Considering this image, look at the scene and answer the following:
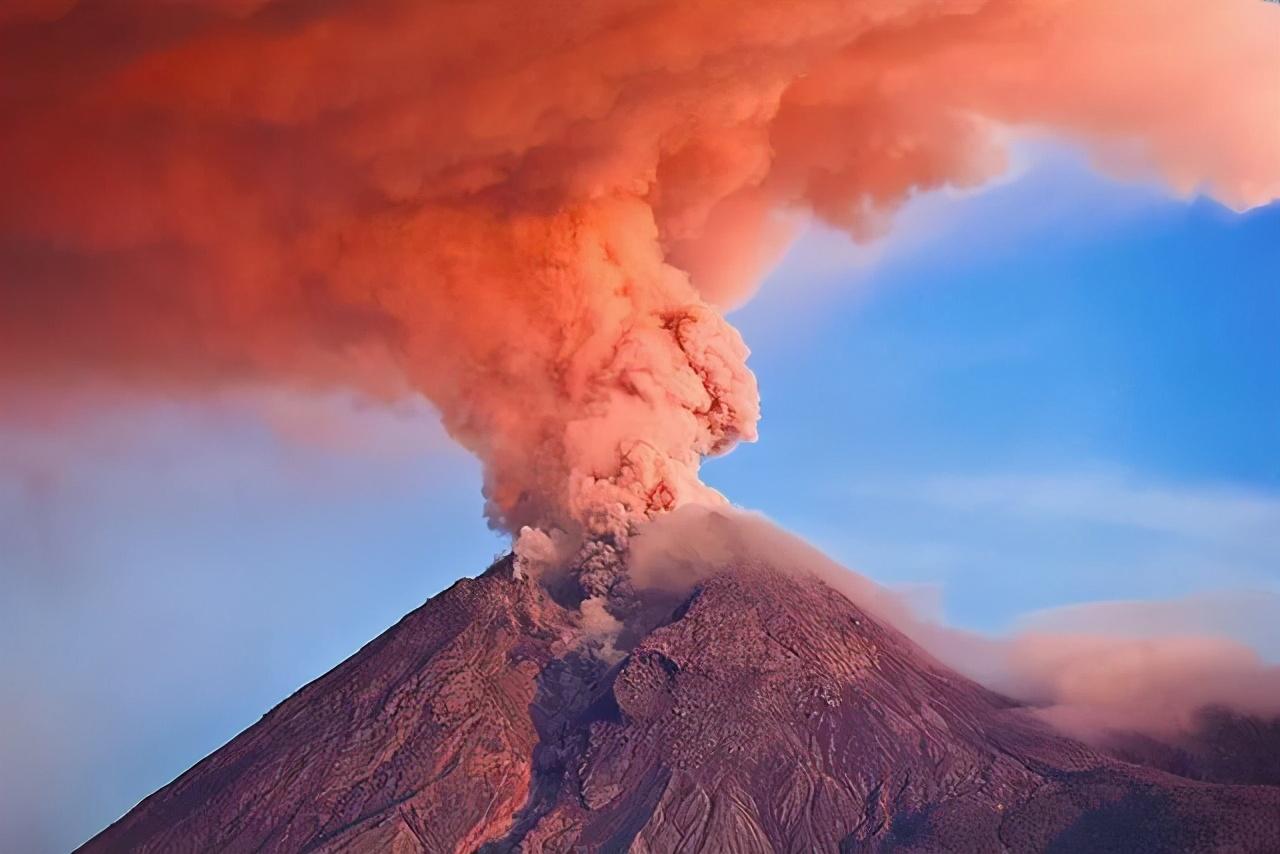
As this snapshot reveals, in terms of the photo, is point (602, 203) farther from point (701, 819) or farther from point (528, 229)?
point (701, 819)

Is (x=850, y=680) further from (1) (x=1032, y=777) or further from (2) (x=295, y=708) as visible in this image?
(2) (x=295, y=708)

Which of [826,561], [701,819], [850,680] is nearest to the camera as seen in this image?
[701,819]

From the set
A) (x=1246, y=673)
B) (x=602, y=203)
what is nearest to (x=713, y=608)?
(x=602, y=203)

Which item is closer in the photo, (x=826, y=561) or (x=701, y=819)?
(x=701, y=819)

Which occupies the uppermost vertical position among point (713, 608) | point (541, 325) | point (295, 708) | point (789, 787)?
point (541, 325)

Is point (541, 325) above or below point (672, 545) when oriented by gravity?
above

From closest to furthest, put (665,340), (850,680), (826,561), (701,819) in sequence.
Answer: (701,819), (850,680), (665,340), (826,561)
